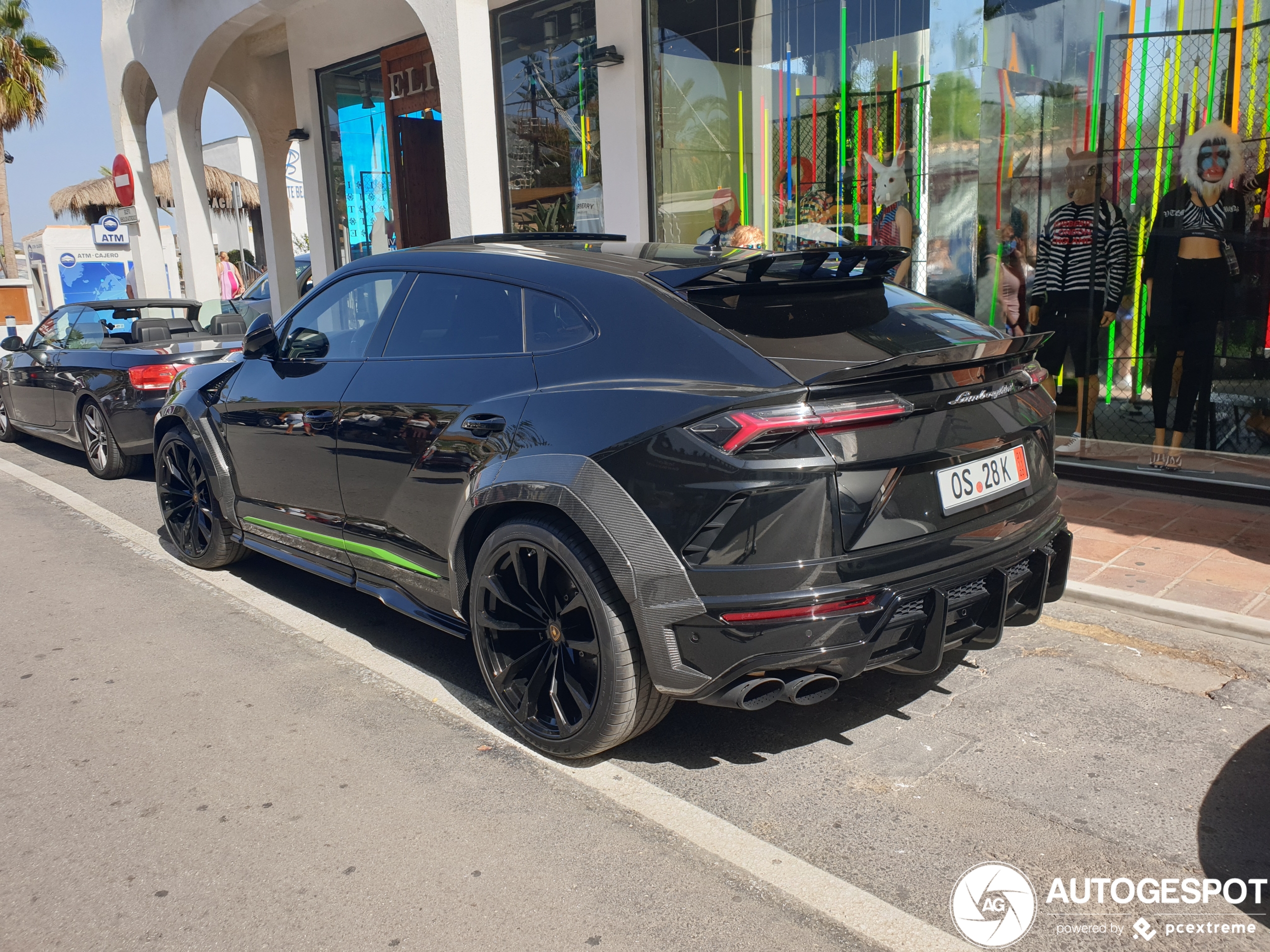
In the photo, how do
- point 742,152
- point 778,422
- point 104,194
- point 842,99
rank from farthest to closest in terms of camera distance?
point 104,194 → point 742,152 → point 842,99 → point 778,422

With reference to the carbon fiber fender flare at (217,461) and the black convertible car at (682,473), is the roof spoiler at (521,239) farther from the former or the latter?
the carbon fiber fender flare at (217,461)

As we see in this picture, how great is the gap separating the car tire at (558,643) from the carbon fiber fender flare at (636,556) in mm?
85

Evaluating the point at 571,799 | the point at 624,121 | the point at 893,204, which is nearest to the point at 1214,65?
the point at 893,204

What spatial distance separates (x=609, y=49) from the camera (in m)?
9.12

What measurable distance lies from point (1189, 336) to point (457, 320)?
5.72m

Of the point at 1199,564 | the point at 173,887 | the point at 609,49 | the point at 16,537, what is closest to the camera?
the point at 173,887

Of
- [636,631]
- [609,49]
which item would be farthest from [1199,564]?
[609,49]

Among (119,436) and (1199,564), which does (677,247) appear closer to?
(1199,564)

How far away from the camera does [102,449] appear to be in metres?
8.17

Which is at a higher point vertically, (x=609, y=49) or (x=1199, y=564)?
(x=609, y=49)

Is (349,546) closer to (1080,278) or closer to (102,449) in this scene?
(102,449)

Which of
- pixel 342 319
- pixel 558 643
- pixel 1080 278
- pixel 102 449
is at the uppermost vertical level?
pixel 342 319

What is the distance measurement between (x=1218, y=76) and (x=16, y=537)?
8.52 m

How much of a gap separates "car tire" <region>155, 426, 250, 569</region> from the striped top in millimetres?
6041
